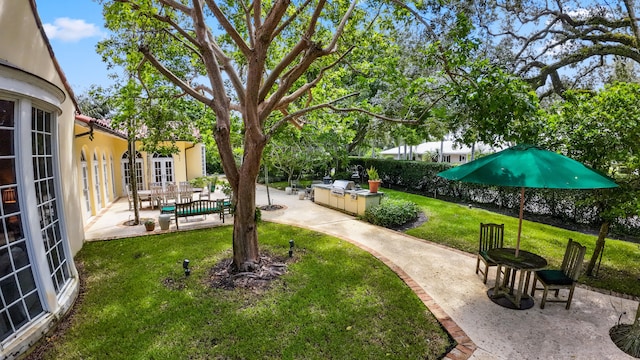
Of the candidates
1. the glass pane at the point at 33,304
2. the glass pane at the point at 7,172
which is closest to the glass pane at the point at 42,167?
the glass pane at the point at 7,172

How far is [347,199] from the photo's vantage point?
1284 centimetres

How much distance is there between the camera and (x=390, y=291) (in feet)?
18.8

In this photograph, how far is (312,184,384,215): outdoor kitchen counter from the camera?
1190 centimetres

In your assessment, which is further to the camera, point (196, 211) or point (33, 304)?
point (196, 211)

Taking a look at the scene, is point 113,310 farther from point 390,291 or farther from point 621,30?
point 621,30

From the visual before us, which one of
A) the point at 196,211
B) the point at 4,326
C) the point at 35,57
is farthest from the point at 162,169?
the point at 4,326

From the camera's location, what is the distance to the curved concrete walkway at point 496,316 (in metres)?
4.12

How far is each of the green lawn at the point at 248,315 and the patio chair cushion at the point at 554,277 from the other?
220cm

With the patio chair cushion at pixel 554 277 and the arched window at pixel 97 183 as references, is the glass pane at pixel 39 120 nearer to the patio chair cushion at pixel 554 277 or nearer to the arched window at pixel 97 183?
the arched window at pixel 97 183

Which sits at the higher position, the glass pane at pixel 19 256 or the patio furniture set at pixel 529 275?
the glass pane at pixel 19 256

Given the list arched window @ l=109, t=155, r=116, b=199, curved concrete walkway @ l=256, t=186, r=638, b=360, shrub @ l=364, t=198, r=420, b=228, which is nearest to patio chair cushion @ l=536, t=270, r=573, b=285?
curved concrete walkway @ l=256, t=186, r=638, b=360

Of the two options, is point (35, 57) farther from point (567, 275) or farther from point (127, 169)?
point (127, 169)

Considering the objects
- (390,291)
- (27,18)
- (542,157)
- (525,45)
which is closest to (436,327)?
(390,291)

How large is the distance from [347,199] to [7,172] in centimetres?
1046
